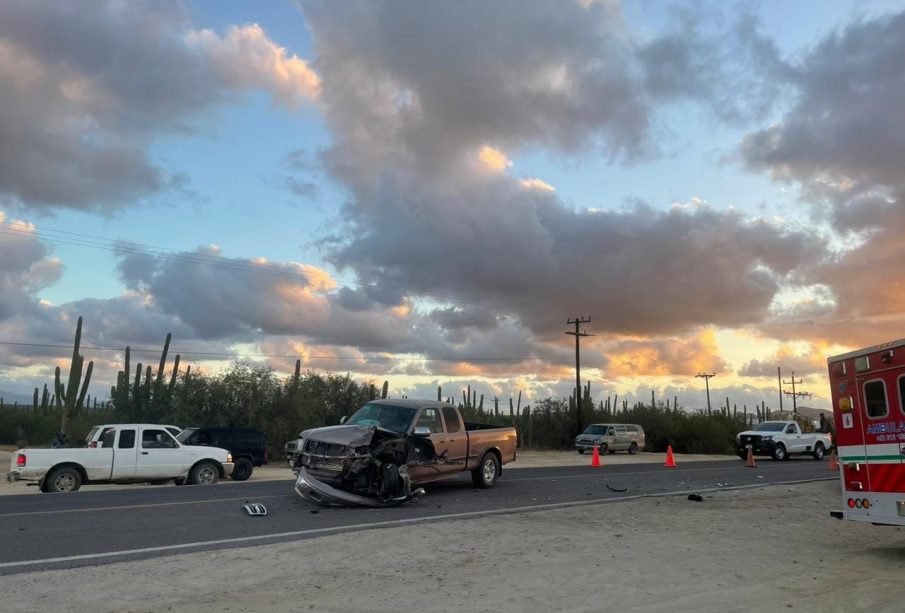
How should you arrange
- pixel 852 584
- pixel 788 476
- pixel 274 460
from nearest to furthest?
pixel 852 584 < pixel 788 476 < pixel 274 460

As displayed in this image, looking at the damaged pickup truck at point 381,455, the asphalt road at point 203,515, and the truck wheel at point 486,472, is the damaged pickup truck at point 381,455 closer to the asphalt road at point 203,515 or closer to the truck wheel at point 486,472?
the asphalt road at point 203,515

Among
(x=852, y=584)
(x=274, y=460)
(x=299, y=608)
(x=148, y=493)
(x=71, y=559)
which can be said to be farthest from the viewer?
(x=274, y=460)

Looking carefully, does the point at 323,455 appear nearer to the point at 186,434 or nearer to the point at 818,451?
the point at 186,434

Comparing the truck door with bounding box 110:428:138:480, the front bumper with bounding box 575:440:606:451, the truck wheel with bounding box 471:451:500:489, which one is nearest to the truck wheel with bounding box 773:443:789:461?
A: the front bumper with bounding box 575:440:606:451

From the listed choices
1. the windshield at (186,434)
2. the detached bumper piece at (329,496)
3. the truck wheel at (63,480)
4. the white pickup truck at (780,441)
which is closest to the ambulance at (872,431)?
the detached bumper piece at (329,496)

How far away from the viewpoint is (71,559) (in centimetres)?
838

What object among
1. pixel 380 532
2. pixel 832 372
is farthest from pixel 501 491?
pixel 832 372

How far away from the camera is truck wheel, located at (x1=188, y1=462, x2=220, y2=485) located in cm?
1878

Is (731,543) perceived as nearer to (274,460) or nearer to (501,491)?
(501,491)

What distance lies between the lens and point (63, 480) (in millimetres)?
16828

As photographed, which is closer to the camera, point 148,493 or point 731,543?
point 731,543

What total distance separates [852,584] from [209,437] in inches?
788

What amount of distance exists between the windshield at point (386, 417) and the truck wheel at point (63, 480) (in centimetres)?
697

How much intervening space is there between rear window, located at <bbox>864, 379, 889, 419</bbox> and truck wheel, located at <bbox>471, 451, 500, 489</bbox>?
842 cm
